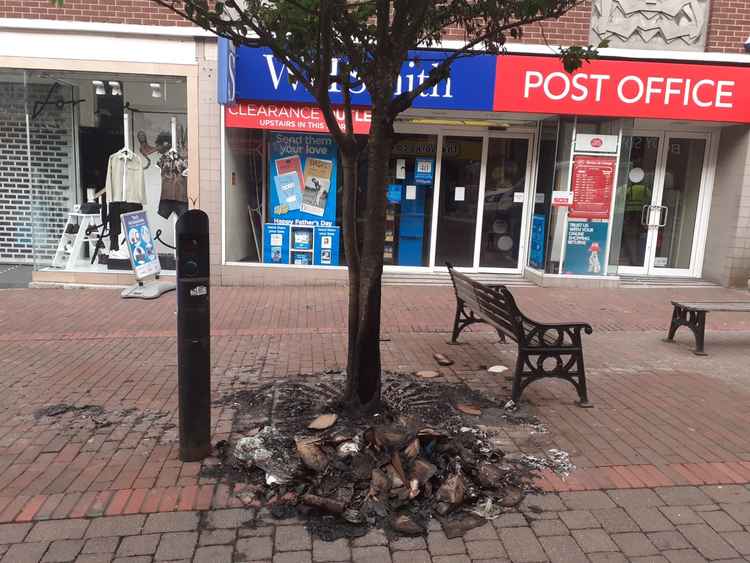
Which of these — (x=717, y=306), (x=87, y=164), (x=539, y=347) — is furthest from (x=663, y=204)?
(x=87, y=164)

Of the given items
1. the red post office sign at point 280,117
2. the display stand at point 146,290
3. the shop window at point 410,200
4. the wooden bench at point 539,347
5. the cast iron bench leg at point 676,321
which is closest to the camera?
the wooden bench at point 539,347

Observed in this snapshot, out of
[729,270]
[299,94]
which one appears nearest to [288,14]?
[299,94]

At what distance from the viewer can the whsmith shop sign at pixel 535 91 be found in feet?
30.8

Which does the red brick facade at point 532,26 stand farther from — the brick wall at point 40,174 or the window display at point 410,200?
the brick wall at point 40,174

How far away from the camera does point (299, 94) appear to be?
9.28m

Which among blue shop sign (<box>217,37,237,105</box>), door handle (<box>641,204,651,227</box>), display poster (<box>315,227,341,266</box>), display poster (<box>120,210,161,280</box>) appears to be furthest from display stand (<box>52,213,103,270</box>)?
door handle (<box>641,204,651,227</box>)

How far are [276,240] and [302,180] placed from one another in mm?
1116

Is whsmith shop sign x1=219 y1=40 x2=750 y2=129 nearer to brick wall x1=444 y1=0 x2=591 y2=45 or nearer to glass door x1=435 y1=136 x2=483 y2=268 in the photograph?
brick wall x1=444 y1=0 x2=591 y2=45

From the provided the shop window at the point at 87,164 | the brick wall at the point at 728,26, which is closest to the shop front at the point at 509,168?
the brick wall at the point at 728,26

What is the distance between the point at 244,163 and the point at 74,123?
3.44 meters

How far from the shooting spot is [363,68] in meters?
4.05

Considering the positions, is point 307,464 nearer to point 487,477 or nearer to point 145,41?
point 487,477

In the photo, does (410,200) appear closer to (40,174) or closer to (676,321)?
(676,321)

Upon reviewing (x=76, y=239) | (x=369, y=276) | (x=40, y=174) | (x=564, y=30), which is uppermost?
(x=564, y=30)
